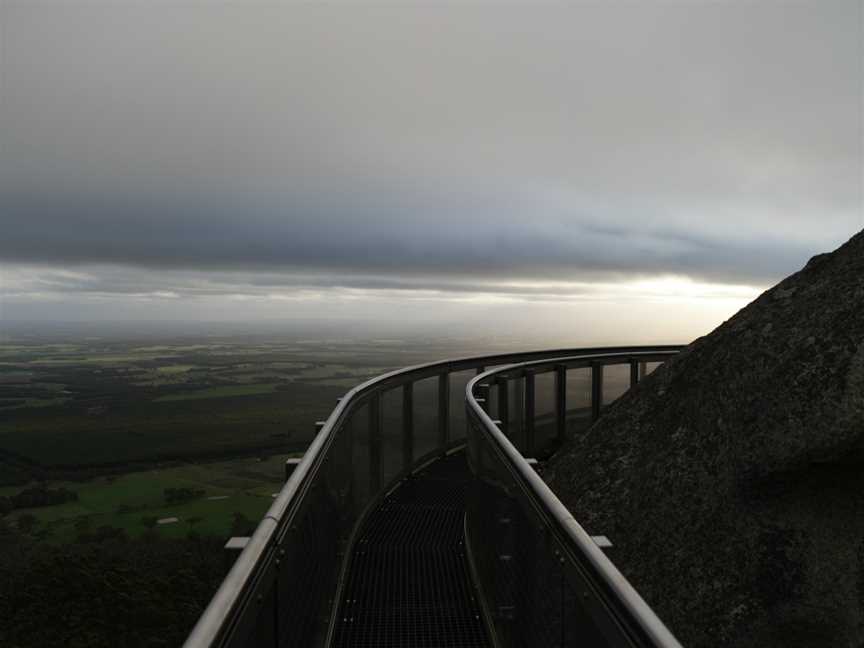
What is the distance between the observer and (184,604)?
41.5 m

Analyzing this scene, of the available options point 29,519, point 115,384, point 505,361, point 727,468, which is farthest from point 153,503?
point 115,384

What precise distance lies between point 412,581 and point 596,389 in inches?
232

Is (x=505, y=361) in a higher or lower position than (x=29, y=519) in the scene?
higher

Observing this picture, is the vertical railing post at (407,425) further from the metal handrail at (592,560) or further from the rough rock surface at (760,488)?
the metal handrail at (592,560)

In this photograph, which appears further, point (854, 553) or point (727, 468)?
point (727, 468)

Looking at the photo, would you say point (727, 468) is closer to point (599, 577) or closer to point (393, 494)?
point (393, 494)

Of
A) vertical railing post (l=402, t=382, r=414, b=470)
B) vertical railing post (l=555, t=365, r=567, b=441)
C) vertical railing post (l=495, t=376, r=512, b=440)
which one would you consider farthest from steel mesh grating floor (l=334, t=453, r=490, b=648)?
vertical railing post (l=555, t=365, r=567, b=441)

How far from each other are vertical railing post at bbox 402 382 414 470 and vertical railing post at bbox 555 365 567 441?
8.59 ft

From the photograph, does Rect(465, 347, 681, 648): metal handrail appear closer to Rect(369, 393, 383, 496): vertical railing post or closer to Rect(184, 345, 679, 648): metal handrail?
Rect(184, 345, 679, 648): metal handrail

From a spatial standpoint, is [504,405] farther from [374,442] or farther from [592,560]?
[592,560]

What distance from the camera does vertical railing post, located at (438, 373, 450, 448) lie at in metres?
7.78

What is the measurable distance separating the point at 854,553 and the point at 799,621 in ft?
2.17

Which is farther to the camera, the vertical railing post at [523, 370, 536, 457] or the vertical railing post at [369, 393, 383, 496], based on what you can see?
the vertical railing post at [523, 370, 536, 457]

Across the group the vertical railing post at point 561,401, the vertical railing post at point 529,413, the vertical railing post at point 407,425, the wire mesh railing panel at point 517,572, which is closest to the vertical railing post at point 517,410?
the vertical railing post at point 529,413
